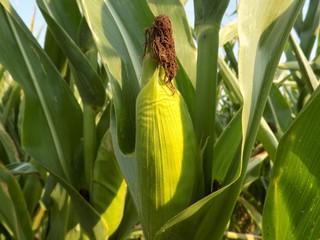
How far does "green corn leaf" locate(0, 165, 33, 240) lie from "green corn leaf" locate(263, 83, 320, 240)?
0.59 m

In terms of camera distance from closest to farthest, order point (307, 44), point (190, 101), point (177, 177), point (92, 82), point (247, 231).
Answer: point (177, 177)
point (190, 101)
point (92, 82)
point (307, 44)
point (247, 231)

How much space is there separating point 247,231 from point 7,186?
1120mm

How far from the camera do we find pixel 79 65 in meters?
0.81

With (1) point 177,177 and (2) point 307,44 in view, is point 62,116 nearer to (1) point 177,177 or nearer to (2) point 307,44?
(1) point 177,177

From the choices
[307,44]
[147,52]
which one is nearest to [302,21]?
[307,44]

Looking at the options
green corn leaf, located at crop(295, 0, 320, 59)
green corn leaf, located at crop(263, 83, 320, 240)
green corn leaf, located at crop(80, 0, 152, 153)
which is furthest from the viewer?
green corn leaf, located at crop(295, 0, 320, 59)

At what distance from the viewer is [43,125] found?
3.01 feet

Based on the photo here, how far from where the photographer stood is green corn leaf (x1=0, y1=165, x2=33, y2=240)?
0.93 metres

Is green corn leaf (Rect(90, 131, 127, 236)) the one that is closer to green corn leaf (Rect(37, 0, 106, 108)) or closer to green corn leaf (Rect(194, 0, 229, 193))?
green corn leaf (Rect(37, 0, 106, 108))

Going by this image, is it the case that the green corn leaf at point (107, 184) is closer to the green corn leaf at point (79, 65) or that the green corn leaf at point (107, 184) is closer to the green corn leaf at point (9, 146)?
the green corn leaf at point (79, 65)

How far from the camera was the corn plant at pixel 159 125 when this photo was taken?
510 mm

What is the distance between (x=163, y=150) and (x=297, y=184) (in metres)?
0.16

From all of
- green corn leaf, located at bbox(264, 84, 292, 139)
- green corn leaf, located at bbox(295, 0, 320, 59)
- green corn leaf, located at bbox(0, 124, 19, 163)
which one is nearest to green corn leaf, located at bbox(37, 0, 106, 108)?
green corn leaf, located at bbox(0, 124, 19, 163)

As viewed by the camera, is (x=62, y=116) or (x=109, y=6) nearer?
(x=109, y=6)
